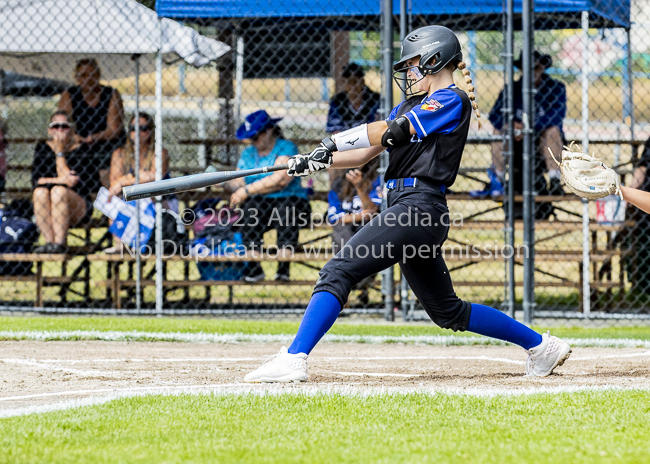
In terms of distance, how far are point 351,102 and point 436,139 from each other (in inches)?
161

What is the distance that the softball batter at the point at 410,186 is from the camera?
3844 mm

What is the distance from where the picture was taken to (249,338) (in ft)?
20.0

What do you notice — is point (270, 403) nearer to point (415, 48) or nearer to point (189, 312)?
point (415, 48)

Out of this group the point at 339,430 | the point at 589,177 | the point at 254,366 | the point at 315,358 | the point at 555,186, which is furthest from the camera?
the point at 555,186

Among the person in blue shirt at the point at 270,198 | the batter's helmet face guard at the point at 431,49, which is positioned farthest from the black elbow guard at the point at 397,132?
the person in blue shirt at the point at 270,198

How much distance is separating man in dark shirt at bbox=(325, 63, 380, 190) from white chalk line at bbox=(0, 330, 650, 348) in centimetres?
215

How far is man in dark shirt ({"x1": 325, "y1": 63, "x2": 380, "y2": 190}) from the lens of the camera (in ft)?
25.7

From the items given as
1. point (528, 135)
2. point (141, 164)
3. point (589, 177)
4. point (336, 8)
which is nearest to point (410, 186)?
point (589, 177)

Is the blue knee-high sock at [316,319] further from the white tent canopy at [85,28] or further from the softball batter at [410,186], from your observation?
the white tent canopy at [85,28]

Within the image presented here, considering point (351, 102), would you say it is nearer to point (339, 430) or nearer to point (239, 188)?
point (239, 188)

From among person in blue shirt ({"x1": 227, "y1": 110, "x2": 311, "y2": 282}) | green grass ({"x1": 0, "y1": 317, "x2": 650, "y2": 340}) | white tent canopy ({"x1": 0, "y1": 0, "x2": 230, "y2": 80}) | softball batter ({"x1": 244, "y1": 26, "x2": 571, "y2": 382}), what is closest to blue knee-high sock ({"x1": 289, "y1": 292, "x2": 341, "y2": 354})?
softball batter ({"x1": 244, "y1": 26, "x2": 571, "y2": 382})

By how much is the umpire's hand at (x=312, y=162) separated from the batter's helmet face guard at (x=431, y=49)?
1.79ft

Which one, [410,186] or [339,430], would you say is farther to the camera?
[410,186]

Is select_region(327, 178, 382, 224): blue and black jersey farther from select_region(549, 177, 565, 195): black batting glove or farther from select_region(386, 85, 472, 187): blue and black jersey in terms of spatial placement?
select_region(386, 85, 472, 187): blue and black jersey
